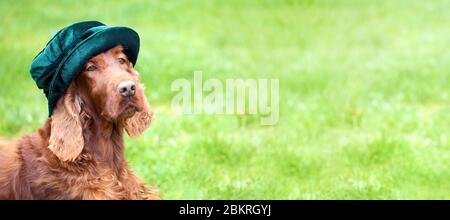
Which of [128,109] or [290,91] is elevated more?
[290,91]

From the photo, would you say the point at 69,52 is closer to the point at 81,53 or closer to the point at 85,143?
the point at 81,53

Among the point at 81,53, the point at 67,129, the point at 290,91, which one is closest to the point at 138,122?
the point at 67,129

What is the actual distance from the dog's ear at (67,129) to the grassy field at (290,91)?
165 cm

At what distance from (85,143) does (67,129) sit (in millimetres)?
180

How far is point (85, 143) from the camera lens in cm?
501

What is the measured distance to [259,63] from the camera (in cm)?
1071

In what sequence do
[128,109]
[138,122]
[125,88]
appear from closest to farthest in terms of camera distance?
[125,88]
[128,109]
[138,122]

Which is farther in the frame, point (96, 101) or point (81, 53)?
point (96, 101)

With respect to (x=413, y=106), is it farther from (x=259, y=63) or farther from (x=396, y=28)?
(x=396, y=28)

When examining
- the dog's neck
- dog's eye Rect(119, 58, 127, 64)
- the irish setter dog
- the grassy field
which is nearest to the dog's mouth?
the irish setter dog

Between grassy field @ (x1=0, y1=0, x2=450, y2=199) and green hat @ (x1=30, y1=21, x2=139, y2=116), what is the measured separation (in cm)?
181

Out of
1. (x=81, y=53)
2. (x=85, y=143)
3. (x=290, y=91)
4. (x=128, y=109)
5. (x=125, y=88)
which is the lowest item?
(x=85, y=143)

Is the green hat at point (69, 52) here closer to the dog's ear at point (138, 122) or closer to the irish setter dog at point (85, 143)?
the irish setter dog at point (85, 143)
